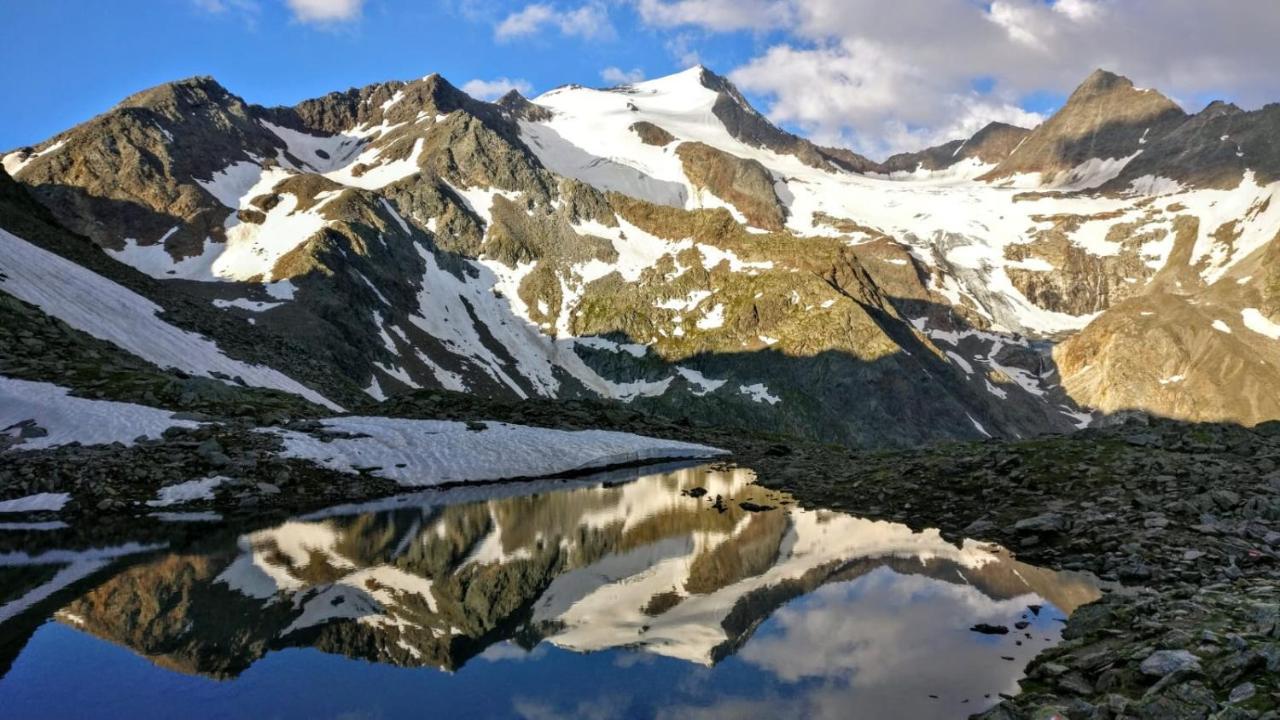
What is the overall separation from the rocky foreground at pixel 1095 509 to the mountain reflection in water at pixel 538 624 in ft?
5.88

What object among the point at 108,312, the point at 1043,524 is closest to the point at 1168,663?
the point at 1043,524

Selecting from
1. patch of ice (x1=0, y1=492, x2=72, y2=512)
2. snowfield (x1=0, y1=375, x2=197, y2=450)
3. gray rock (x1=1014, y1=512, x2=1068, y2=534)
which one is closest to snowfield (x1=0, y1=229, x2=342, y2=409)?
snowfield (x1=0, y1=375, x2=197, y2=450)

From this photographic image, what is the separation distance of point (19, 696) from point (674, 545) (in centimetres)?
2064

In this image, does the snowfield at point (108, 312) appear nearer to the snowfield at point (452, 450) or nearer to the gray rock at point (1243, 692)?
the snowfield at point (452, 450)

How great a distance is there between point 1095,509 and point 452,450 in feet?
110

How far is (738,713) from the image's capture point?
14.7 m

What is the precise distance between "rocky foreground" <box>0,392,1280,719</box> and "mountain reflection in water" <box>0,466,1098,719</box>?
5.88 ft

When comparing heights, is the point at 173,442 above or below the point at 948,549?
above

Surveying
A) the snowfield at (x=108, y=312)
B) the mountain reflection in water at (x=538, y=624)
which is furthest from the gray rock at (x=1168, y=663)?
the snowfield at (x=108, y=312)

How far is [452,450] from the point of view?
1843 inches

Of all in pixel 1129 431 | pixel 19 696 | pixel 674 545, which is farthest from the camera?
pixel 1129 431

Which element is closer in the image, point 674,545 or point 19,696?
point 19,696

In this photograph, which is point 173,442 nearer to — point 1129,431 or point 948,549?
point 948,549

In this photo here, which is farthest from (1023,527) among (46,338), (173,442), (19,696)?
(46,338)
